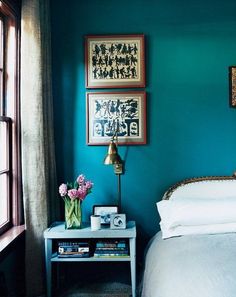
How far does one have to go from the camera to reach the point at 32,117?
2592mm

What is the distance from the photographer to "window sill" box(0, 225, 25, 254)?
2.26 metres

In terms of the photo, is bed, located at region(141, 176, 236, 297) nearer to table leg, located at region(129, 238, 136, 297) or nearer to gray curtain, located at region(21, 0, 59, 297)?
table leg, located at region(129, 238, 136, 297)

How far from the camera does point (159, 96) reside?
2988mm

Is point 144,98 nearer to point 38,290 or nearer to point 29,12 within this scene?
point 29,12

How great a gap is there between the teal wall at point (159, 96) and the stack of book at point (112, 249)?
421mm

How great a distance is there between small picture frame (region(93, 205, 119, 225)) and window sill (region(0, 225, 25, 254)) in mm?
620

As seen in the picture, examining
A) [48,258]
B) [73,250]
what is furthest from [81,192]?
[48,258]

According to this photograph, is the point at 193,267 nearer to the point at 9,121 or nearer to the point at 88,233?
the point at 88,233

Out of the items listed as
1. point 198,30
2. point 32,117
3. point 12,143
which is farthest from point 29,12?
point 198,30

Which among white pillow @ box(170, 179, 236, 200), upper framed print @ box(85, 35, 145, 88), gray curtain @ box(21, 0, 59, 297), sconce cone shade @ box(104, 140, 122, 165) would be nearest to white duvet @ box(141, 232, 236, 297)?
white pillow @ box(170, 179, 236, 200)

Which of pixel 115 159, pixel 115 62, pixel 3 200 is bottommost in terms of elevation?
pixel 3 200

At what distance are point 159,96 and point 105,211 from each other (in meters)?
1.12

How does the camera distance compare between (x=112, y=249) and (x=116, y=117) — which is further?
(x=116, y=117)

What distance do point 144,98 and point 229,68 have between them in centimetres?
80
